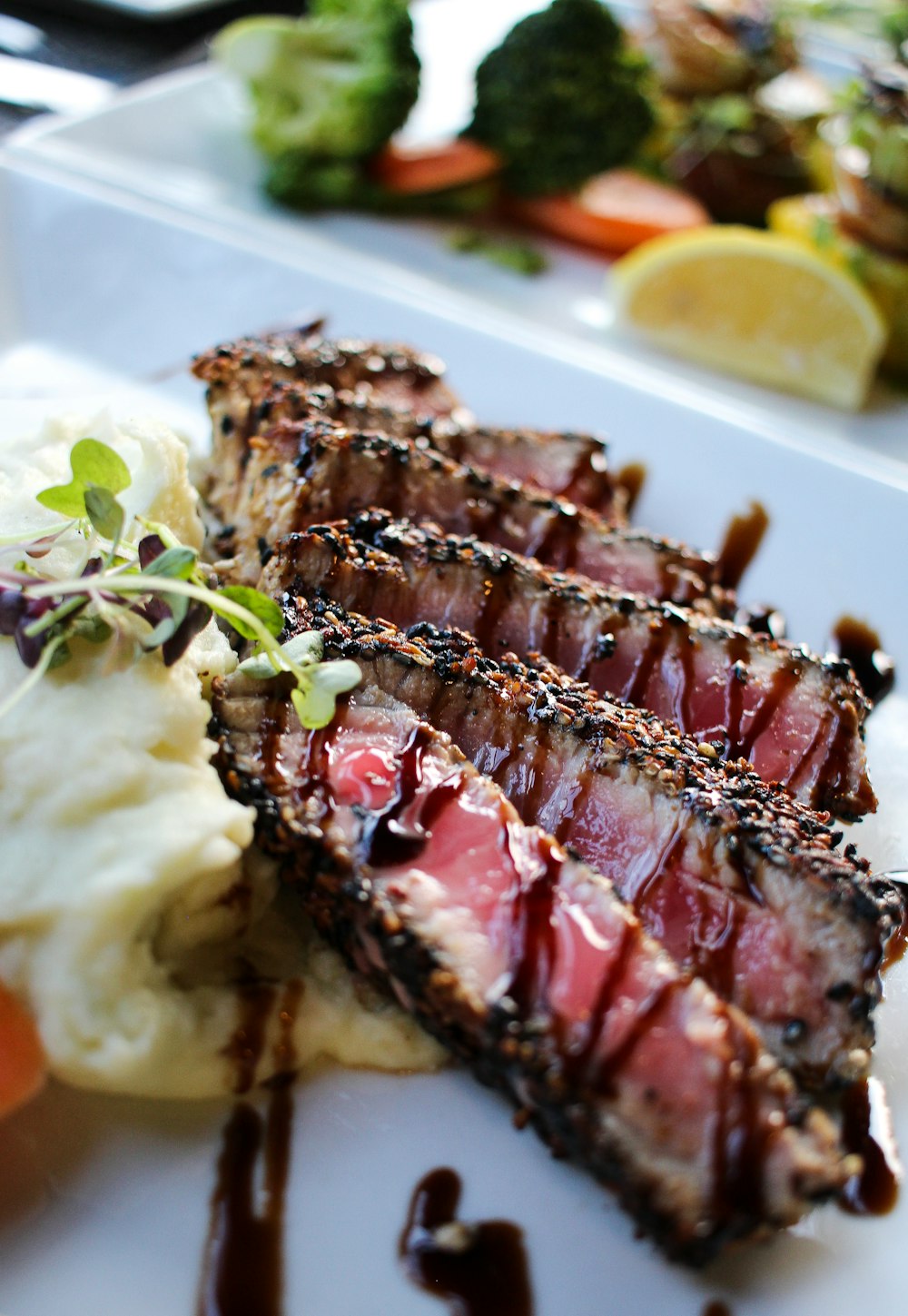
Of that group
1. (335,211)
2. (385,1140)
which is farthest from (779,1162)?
(335,211)

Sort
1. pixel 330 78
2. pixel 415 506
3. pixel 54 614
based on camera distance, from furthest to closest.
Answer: pixel 330 78 < pixel 415 506 < pixel 54 614

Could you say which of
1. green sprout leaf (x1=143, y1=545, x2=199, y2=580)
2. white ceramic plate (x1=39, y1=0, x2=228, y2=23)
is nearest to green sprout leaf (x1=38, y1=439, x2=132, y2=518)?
green sprout leaf (x1=143, y1=545, x2=199, y2=580)

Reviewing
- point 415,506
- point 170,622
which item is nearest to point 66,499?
point 170,622

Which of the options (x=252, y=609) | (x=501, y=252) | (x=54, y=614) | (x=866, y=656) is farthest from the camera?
(x=501, y=252)

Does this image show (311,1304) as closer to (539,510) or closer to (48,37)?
(539,510)

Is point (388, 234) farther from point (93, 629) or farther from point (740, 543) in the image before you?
point (93, 629)

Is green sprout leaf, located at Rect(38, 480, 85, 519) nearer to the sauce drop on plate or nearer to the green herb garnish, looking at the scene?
the sauce drop on plate

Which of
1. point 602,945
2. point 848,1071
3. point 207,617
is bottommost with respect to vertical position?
point 848,1071
